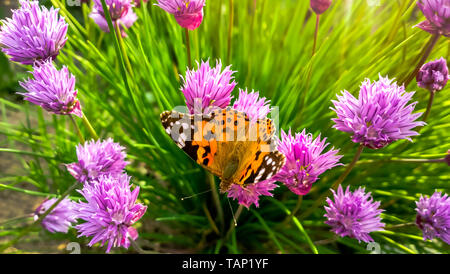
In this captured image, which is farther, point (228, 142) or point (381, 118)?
point (228, 142)

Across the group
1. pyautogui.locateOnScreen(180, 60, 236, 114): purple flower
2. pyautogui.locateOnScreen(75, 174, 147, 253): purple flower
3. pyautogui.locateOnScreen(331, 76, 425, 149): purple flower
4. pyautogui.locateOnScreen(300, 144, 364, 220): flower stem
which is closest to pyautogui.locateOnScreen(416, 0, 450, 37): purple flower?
pyautogui.locateOnScreen(331, 76, 425, 149): purple flower

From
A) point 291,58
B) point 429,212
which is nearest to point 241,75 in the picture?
point 291,58

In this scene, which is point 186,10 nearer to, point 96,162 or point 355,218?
point 96,162

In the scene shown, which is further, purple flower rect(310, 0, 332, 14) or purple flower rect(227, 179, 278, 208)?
purple flower rect(310, 0, 332, 14)

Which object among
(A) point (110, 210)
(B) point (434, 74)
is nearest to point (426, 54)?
(B) point (434, 74)

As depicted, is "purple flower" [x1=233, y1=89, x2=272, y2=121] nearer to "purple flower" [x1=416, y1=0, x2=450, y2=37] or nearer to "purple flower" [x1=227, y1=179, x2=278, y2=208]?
"purple flower" [x1=227, y1=179, x2=278, y2=208]

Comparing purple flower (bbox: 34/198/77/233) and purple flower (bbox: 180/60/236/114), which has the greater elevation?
purple flower (bbox: 180/60/236/114)
